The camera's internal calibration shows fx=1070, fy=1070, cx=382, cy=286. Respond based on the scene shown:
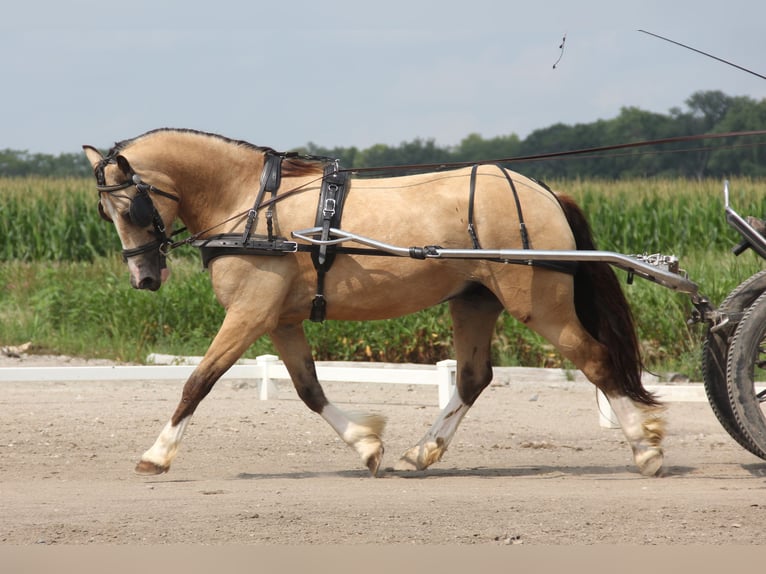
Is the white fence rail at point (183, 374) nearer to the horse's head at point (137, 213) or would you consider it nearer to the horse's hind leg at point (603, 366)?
the horse's hind leg at point (603, 366)

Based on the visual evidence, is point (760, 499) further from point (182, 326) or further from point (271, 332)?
point (182, 326)

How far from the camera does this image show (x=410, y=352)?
1193 centimetres

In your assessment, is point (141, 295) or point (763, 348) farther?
point (141, 295)

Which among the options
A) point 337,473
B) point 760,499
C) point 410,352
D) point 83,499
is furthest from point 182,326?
point 760,499

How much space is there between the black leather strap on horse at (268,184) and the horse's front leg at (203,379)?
1.75ft

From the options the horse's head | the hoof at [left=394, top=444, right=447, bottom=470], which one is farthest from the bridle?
the hoof at [left=394, top=444, right=447, bottom=470]

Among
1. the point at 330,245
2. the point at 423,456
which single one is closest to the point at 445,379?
the point at 423,456

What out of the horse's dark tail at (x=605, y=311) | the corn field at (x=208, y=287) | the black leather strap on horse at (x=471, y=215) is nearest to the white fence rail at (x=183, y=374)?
the horse's dark tail at (x=605, y=311)

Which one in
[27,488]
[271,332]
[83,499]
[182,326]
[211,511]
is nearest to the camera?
[211,511]

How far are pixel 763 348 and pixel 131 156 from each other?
3976 mm

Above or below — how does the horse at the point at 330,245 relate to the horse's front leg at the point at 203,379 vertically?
above

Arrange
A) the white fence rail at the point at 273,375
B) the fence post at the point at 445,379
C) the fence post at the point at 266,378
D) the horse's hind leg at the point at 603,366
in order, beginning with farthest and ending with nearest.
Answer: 1. the fence post at the point at 266,378
2. the fence post at the point at 445,379
3. the white fence rail at the point at 273,375
4. the horse's hind leg at the point at 603,366

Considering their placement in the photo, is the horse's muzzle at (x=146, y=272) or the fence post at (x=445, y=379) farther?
the fence post at (x=445, y=379)

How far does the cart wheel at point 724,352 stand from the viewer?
6.35 m
